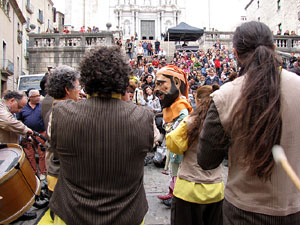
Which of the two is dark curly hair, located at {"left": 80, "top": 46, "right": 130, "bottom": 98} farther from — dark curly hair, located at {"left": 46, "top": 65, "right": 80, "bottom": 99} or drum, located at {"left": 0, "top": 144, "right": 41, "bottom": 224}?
drum, located at {"left": 0, "top": 144, "right": 41, "bottom": 224}

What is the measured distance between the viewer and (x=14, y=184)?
3.10m

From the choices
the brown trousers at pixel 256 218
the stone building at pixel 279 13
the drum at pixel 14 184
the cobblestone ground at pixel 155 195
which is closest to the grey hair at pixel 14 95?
the drum at pixel 14 184

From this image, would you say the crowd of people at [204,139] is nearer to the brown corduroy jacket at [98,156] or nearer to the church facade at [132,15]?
the brown corduroy jacket at [98,156]

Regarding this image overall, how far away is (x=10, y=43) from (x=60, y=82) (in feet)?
70.7

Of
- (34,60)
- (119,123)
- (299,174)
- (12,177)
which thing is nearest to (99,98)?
(119,123)

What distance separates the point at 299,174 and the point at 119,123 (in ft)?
3.40

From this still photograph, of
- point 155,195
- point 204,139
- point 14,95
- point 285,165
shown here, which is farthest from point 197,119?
point 14,95

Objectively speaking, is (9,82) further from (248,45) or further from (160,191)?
(248,45)

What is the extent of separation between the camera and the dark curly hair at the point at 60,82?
2865 millimetres

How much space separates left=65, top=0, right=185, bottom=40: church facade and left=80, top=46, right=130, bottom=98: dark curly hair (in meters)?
39.6

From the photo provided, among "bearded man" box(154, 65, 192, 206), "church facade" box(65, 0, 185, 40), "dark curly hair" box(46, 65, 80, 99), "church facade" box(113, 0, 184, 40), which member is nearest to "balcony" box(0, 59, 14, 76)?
"bearded man" box(154, 65, 192, 206)

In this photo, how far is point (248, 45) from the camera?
1637 millimetres

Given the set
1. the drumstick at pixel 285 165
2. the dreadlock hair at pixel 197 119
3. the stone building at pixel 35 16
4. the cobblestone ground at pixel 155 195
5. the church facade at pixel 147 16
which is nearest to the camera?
the drumstick at pixel 285 165

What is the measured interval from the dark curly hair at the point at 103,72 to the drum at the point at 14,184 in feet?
5.90
